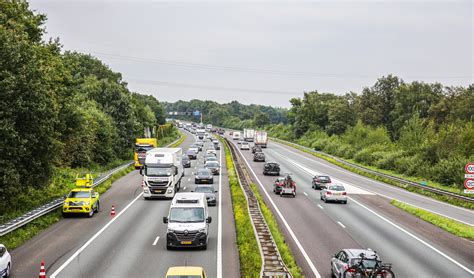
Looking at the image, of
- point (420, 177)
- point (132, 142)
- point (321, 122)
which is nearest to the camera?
point (420, 177)

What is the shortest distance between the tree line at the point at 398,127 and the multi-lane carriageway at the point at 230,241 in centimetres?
1664

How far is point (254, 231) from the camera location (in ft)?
88.1

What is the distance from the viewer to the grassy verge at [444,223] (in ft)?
102

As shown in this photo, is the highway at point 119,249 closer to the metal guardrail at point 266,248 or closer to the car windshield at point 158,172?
the metal guardrail at point 266,248

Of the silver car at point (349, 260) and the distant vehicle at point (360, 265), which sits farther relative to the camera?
the silver car at point (349, 260)

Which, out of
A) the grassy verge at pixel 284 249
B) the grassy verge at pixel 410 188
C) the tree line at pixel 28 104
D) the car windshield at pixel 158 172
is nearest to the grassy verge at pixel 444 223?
the grassy verge at pixel 410 188

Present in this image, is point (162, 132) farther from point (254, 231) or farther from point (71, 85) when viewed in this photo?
point (254, 231)

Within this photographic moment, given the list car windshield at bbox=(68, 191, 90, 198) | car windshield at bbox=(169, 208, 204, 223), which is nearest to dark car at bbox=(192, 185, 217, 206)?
car windshield at bbox=(68, 191, 90, 198)

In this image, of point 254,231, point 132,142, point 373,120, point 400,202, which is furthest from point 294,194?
point 373,120

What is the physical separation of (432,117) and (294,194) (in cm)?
6329

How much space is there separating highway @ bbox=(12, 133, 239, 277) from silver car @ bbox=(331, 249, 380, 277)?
3.83 m

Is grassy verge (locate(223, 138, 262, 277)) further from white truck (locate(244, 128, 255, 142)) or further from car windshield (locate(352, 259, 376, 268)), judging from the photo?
white truck (locate(244, 128, 255, 142))

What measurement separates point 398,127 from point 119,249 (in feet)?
317

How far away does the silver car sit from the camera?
18.5 metres
